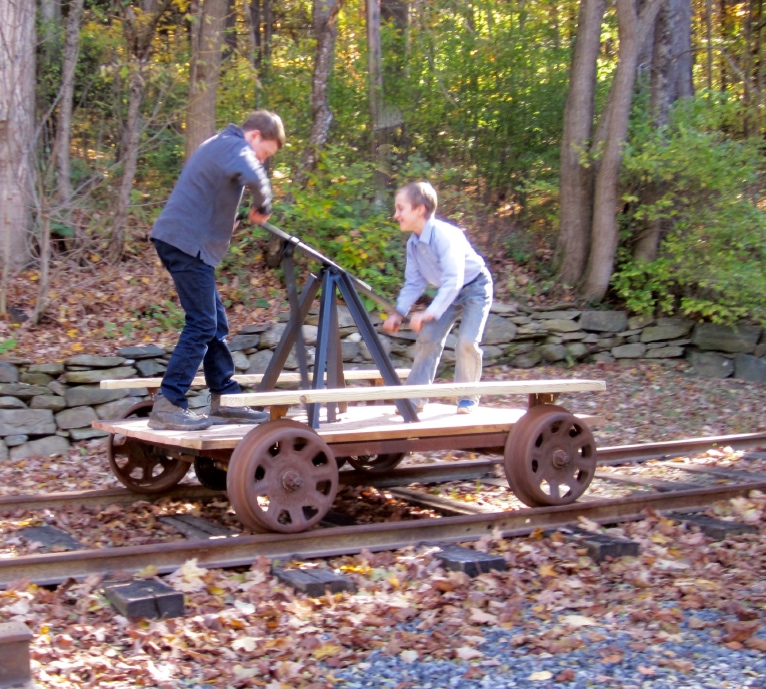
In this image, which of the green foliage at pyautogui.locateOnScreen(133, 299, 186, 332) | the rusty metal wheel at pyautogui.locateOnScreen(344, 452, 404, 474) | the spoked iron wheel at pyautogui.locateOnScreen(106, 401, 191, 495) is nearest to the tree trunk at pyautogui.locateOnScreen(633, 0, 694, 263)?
the green foliage at pyautogui.locateOnScreen(133, 299, 186, 332)

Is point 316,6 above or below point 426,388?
above

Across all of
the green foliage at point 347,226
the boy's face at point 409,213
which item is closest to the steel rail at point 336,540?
the boy's face at point 409,213

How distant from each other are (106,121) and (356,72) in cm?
393

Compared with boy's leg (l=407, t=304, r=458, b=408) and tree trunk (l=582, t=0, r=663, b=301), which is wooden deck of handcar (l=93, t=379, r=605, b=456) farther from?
tree trunk (l=582, t=0, r=663, b=301)

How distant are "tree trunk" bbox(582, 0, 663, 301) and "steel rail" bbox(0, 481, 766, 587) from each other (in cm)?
654

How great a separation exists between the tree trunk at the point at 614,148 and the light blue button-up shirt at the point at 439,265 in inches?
244

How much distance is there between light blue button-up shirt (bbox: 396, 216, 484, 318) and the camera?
6.40 metres

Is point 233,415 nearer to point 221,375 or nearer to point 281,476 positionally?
point 221,375

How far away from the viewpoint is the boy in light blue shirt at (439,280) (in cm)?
648

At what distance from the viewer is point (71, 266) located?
10812 mm

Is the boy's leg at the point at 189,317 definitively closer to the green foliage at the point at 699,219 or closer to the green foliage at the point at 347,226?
the green foliage at the point at 347,226

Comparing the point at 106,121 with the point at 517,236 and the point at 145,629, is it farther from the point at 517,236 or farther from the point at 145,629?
the point at 145,629

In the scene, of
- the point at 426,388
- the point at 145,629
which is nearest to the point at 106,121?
the point at 426,388

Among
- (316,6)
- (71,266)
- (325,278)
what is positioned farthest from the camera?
(316,6)
